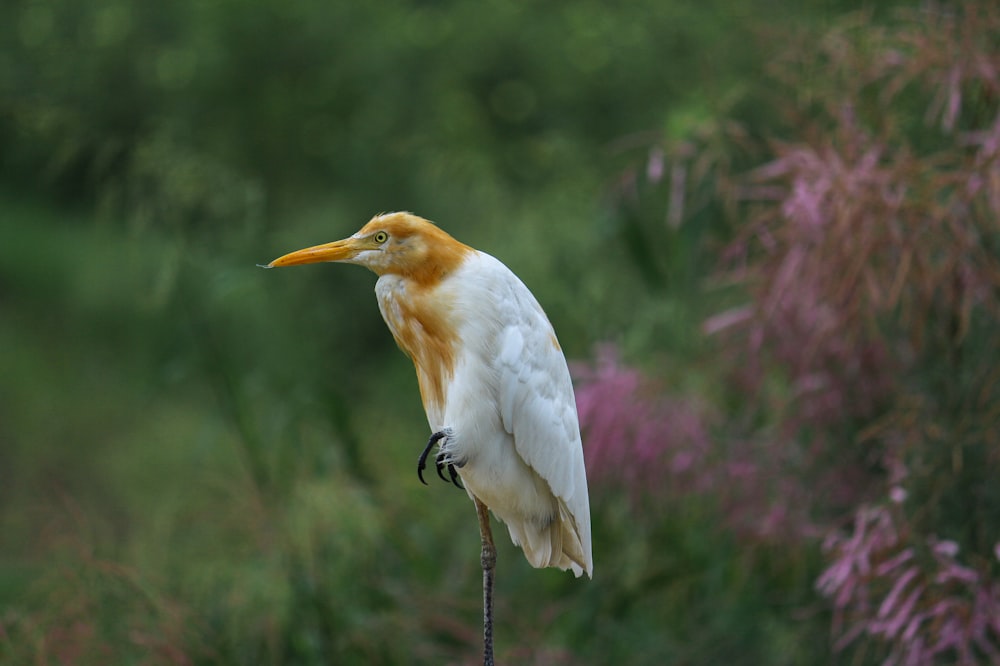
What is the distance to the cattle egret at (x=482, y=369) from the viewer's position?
111 cm

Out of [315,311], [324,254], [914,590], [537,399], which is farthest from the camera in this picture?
[315,311]

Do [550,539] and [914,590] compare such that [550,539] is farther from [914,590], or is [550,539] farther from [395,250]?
[914,590]

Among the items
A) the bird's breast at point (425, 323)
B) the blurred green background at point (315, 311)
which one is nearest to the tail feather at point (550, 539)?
the bird's breast at point (425, 323)

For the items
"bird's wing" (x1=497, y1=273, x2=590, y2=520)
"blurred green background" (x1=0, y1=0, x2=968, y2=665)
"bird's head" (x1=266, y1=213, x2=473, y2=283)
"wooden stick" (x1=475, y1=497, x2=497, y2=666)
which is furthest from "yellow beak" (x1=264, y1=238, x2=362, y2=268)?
"blurred green background" (x1=0, y1=0, x2=968, y2=665)

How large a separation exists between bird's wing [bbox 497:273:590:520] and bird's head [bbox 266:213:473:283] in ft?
0.25

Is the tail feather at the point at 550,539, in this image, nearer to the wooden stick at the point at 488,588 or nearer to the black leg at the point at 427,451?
the wooden stick at the point at 488,588

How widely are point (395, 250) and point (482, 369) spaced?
139 mm

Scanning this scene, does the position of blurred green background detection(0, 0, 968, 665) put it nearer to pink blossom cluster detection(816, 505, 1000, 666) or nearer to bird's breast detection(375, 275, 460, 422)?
pink blossom cluster detection(816, 505, 1000, 666)

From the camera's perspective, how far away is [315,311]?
8.76 ft

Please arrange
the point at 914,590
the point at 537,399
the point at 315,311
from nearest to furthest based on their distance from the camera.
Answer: the point at 537,399 → the point at 914,590 → the point at 315,311

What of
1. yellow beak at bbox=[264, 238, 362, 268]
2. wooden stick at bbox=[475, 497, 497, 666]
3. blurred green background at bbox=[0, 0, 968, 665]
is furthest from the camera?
blurred green background at bbox=[0, 0, 968, 665]

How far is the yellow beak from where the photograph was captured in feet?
3.53

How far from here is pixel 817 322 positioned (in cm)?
202

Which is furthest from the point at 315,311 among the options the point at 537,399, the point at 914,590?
the point at 537,399
